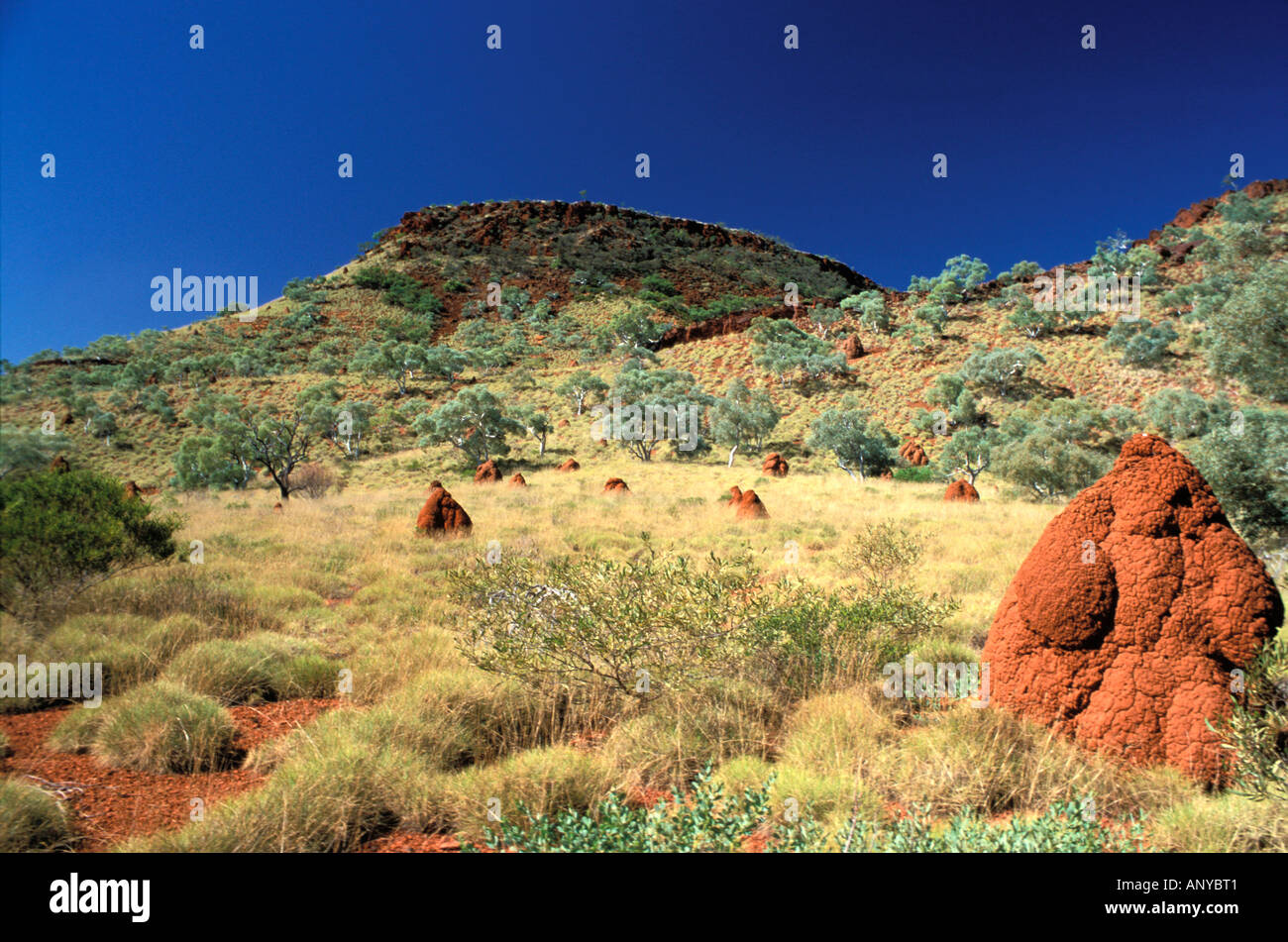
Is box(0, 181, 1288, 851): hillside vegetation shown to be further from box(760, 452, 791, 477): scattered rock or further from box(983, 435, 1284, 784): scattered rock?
box(760, 452, 791, 477): scattered rock

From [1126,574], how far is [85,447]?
38.5 meters

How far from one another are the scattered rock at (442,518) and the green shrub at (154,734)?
26.1ft

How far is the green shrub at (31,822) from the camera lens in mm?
2678

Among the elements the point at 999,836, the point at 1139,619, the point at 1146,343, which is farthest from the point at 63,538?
the point at 1146,343

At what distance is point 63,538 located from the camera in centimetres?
500

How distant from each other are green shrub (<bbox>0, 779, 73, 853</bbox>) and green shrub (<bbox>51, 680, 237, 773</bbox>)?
696 millimetres

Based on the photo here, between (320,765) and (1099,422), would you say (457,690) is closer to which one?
(320,765)

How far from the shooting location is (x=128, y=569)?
6.35 m

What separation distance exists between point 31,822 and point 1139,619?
699 centimetres

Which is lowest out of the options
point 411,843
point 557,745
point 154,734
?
point 411,843
